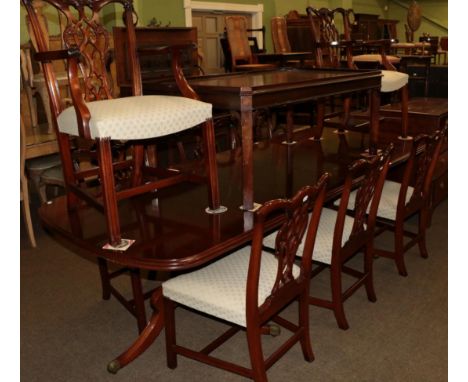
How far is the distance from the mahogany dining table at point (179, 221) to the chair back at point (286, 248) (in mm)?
194

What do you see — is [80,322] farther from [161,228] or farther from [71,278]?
[161,228]

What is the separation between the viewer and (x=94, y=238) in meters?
2.05

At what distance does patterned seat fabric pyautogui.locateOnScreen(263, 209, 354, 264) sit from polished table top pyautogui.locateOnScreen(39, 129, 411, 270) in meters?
0.15

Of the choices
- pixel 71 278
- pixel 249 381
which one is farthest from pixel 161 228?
pixel 71 278

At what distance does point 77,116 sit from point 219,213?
0.75 metres

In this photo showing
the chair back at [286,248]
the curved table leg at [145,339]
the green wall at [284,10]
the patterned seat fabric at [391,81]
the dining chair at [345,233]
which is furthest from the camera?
the green wall at [284,10]

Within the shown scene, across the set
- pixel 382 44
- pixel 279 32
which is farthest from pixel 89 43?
pixel 279 32

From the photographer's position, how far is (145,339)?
2305 millimetres

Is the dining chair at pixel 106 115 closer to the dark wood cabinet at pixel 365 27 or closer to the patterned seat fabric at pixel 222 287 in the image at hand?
the patterned seat fabric at pixel 222 287

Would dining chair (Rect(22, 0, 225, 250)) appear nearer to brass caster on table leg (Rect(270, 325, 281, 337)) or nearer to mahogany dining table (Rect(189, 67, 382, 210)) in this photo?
mahogany dining table (Rect(189, 67, 382, 210))

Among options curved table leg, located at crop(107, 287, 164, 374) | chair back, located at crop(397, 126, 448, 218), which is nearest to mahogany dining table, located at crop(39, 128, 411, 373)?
curved table leg, located at crop(107, 287, 164, 374)

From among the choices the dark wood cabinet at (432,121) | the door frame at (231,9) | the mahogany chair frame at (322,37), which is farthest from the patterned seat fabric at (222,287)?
the door frame at (231,9)

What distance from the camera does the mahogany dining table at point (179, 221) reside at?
1.91 meters

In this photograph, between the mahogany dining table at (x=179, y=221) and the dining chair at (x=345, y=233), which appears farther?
the dining chair at (x=345, y=233)
